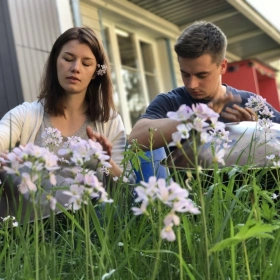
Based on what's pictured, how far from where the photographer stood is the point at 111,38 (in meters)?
6.38

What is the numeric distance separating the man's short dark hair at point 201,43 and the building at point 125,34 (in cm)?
167

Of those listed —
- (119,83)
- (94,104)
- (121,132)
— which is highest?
(119,83)

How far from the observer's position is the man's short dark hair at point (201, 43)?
217 cm

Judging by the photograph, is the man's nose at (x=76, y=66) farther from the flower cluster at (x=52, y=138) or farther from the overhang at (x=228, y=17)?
the overhang at (x=228, y=17)

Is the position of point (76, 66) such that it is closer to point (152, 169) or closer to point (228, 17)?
point (152, 169)

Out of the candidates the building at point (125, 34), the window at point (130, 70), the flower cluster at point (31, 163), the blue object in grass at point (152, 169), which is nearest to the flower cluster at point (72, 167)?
the flower cluster at point (31, 163)

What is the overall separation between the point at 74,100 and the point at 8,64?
1.71 meters

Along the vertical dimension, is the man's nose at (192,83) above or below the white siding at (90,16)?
below

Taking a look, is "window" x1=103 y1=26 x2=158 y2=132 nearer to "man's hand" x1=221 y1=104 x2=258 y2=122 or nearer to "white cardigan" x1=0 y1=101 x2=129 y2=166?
"white cardigan" x1=0 y1=101 x2=129 y2=166

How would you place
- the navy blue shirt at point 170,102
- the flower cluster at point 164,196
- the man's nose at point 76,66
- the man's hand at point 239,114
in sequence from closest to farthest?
the flower cluster at point 164,196 < the man's hand at point 239,114 < the man's nose at point 76,66 < the navy blue shirt at point 170,102

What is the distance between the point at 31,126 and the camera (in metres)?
2.03

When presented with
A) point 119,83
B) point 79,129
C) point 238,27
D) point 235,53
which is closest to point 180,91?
point 79,129

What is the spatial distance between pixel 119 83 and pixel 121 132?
4.40 m

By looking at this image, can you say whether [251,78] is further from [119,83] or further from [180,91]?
[180,91]
